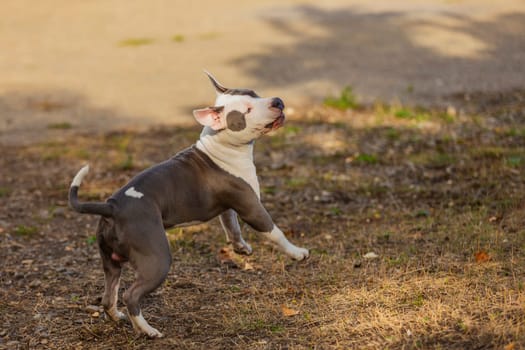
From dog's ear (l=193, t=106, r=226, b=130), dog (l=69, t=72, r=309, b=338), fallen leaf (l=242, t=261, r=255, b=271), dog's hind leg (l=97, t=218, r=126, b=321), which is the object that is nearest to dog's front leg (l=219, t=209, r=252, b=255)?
dog (l=69, t=72, r=309, b=338)

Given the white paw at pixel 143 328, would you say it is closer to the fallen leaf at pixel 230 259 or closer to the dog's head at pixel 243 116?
the dog's head at pixel 243 116

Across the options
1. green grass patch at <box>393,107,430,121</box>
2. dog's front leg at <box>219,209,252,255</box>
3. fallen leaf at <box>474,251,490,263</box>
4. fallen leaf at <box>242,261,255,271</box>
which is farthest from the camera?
green grass patch at <box>393,107,430,121</box>

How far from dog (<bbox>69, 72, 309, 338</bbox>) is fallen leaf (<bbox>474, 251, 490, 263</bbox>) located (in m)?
1.18

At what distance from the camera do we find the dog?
3.94 metres

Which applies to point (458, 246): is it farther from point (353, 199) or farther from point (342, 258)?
point (353, 199)

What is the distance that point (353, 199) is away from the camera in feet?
22.2

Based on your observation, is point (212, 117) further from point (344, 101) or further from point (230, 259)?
point (344, 101)

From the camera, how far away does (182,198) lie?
168 inches

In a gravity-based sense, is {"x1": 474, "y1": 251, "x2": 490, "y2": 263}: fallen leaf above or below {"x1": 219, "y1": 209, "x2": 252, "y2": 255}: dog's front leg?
below

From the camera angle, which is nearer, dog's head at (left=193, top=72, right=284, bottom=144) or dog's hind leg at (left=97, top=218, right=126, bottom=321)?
dog's hind leg at (left=97, top=218, right=126, bottom=321)

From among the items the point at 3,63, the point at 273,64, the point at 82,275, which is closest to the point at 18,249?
the point at 82,275

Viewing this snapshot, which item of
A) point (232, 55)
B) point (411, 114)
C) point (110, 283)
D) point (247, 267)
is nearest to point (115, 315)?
point (110, 283)

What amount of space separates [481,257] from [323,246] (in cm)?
119

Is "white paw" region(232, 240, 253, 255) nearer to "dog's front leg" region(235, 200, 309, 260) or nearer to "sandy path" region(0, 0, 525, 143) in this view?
"dog's front leg" region(235, 200, 309, 260)
